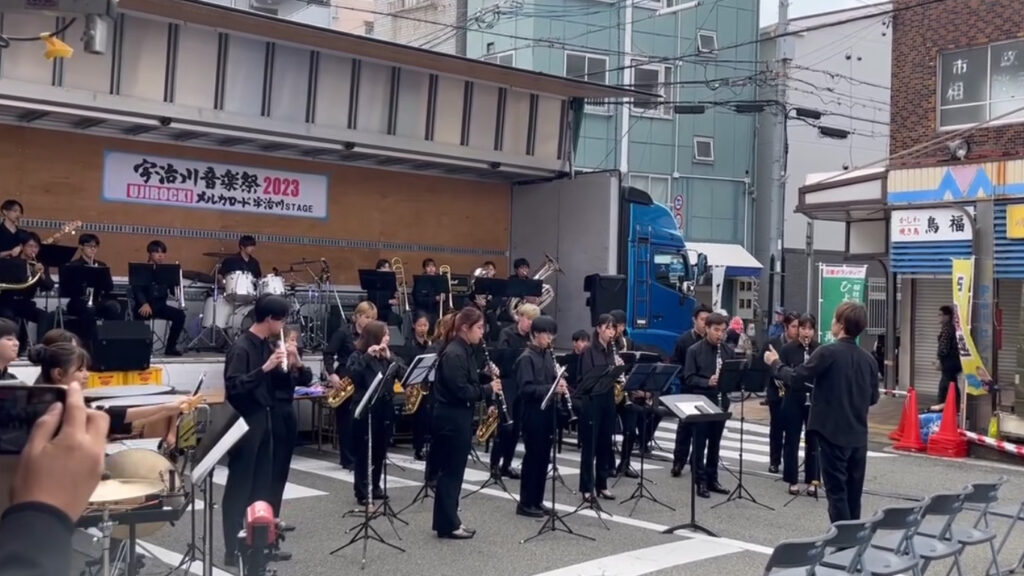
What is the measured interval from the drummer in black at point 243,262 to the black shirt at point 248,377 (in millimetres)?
7495

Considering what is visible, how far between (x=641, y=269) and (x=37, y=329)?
376 inches

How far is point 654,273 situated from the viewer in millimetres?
18516

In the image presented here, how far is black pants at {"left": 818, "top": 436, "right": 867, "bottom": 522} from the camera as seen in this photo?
845cm

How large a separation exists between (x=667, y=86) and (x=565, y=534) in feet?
88.9

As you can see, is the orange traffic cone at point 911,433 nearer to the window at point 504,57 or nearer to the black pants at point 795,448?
the black pants at point 795,448

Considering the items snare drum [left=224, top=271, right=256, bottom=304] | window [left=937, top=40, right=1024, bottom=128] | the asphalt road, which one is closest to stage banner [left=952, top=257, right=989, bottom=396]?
the asphalt road

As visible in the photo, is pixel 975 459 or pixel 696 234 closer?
pixel 975 459

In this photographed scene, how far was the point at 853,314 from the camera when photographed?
853cm

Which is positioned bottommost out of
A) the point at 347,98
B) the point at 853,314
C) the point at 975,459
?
the point at 975,459

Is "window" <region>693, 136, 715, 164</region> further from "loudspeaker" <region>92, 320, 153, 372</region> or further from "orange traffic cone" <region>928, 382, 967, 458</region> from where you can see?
"loudspeaker" <region>92, 320, 153, 372</region>

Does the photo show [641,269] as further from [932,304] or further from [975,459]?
[932,304]

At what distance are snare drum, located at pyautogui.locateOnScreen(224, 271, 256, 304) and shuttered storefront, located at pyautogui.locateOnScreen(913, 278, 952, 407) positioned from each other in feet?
47.1

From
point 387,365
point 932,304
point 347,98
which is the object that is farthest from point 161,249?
point 932,304

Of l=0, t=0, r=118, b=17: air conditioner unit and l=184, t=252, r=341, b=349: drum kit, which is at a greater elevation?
l=0, t=0, r=118, b=17: air conditioner unit
